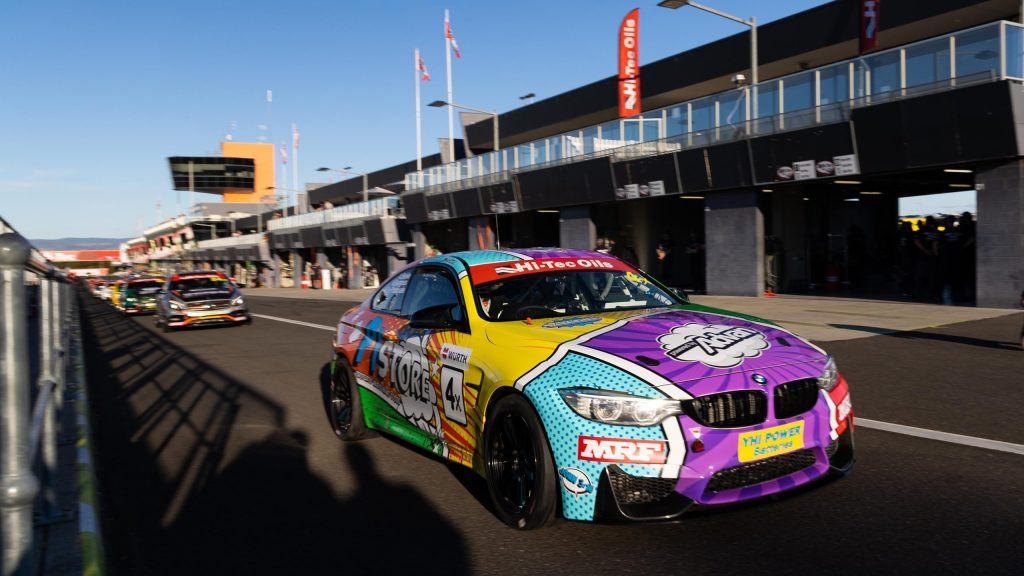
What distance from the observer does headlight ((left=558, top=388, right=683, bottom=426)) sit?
12.3ft

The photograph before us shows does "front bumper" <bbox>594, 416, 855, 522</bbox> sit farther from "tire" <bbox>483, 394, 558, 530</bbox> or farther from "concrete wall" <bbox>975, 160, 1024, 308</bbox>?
"concrete wall" <bbox>975, 160, 1024, 308</bbox>

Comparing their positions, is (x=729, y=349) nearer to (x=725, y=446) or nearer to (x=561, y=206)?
(x=725, y=446)

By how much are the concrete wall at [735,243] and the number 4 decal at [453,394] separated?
Answer: 1950 cm

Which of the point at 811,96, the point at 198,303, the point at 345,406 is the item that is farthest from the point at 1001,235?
the point at 198,303

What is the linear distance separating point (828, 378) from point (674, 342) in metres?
0.89

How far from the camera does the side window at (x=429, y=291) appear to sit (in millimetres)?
5605

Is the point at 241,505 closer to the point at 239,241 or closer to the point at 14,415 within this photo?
the point at 14,415

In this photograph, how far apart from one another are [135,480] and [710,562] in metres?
4.22

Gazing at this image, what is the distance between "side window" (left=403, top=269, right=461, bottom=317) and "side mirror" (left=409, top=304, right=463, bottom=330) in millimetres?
107

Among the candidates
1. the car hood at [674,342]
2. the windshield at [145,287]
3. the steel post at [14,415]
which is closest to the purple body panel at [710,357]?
the car hood at [674,342]

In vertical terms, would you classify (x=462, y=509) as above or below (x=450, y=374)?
below

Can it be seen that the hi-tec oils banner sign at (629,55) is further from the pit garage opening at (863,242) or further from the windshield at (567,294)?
the windshield at (567,294)

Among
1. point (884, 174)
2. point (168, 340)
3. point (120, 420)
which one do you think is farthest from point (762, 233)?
point (120, 420)

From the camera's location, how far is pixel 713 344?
13.8 ft
